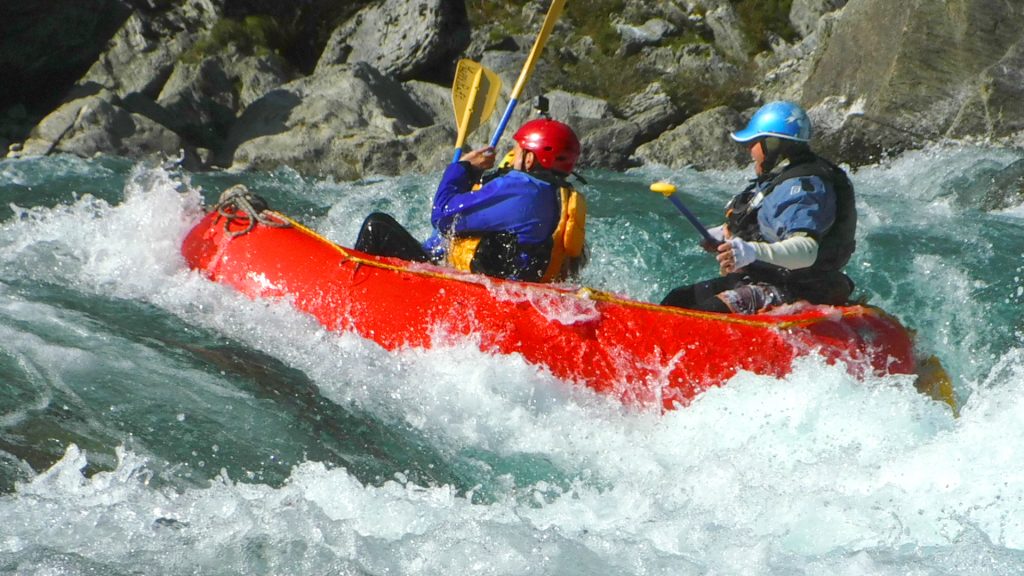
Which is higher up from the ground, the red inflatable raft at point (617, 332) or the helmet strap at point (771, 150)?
the helmet strap at point (771, 150)

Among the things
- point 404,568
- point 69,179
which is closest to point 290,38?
point 69,179

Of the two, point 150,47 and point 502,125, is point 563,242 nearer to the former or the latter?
point 502,125

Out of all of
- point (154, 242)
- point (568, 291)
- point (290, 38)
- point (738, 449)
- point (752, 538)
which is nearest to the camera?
point (752, 538)

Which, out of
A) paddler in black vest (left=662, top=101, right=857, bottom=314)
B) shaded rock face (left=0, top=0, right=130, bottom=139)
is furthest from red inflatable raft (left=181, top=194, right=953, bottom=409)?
shaded rock face (left=0, top=0, right=130, bottom=139)

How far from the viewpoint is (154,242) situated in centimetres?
628

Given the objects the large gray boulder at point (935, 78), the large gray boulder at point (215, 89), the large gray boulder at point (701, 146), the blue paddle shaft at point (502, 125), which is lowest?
the large gray boulder at point (701, 146)

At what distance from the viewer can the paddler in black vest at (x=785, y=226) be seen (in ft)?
15.9

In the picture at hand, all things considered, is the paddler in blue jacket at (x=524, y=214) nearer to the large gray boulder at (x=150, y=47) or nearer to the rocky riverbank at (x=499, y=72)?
the rocky riverbank at (x=499, y=72)

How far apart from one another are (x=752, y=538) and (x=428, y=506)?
1.05 meters

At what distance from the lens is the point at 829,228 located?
4996 millimetres

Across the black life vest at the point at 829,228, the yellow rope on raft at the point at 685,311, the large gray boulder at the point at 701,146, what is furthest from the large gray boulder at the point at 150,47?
the black life vest at the point at 829,228

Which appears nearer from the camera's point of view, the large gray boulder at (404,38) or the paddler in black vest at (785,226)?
the paddler in black vest at (785,226)

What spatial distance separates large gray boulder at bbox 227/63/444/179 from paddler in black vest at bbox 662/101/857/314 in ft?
17.0

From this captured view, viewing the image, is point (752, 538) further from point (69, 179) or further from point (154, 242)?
point (69, 179)
